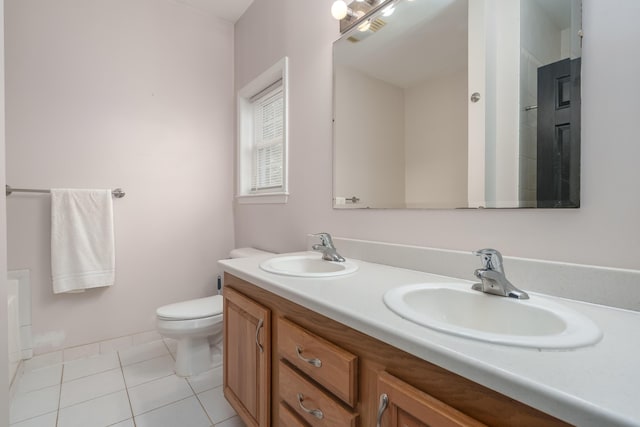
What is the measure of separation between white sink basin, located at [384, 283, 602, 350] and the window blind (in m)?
1.47

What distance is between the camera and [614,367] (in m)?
0.46

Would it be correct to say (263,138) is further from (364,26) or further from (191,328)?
(191,328)

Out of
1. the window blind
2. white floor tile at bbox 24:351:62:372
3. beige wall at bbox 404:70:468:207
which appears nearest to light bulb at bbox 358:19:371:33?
beige wall at bbox 404:70:468:207

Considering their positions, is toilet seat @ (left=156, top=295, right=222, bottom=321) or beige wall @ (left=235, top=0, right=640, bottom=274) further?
toilet seat @ (left=156, top=295, right=222, bottom=321)

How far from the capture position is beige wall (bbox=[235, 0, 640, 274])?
0.73 meters

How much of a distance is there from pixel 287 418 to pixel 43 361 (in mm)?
1907

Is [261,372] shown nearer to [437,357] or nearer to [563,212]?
[437,357]

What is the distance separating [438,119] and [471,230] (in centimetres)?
45

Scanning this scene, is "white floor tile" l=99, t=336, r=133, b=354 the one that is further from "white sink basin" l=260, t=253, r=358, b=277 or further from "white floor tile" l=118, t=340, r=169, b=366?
"white sink basin" l=260, t=253, r=358, b=277

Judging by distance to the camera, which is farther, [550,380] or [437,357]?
[437,357]

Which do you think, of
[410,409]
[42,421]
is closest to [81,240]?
[42,421]

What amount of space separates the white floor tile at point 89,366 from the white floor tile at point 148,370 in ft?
0.41

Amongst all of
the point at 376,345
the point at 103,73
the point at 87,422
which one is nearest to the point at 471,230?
the point at 376,345

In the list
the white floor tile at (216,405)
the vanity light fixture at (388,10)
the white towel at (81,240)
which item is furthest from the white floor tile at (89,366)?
the vanity light fixture at (388,10)
